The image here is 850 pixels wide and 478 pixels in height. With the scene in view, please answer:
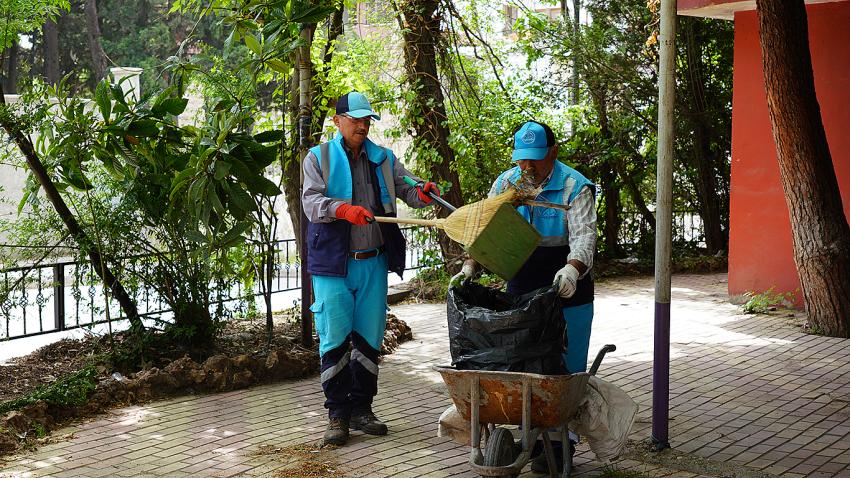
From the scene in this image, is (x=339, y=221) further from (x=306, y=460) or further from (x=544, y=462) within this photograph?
(x=544, y=462)

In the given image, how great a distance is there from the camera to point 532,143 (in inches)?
194

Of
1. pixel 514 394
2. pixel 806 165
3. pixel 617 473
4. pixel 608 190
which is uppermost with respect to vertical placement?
pixel 608 190

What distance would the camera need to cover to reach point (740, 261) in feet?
35.3

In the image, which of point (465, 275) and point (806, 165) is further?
point (806, 165)

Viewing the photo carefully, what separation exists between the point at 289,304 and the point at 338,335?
6.49m

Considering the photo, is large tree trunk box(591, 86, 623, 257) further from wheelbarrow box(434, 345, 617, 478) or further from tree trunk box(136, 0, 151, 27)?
tree trunk box(136, 0, 151, 27)

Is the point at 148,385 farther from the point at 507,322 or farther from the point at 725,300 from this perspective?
the point at 725,300

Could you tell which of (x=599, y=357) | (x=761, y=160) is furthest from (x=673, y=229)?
(x=599, y=357)

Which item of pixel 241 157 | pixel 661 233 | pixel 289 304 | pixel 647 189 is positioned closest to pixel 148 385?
pixel 241 157

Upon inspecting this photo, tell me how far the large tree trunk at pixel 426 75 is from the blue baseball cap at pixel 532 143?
17.5 ft

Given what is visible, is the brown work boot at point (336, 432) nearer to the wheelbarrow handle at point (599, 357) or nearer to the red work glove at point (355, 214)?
the red work glove at point (355, 214)

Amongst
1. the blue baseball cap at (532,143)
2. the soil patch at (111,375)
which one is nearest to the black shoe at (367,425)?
the soil patch at (111,375)

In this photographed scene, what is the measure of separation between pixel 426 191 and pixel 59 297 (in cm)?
455

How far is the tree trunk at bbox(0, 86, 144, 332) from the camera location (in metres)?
7.19
